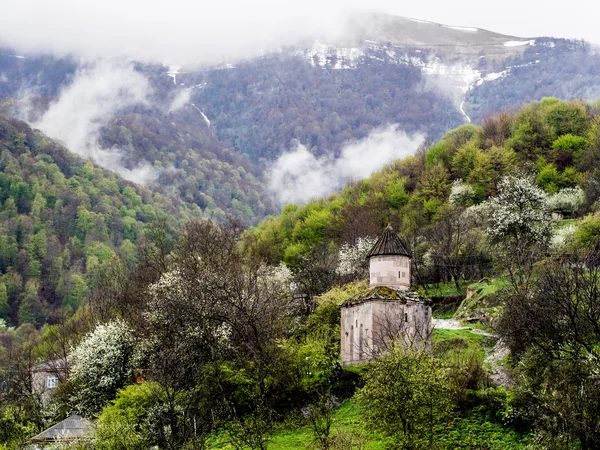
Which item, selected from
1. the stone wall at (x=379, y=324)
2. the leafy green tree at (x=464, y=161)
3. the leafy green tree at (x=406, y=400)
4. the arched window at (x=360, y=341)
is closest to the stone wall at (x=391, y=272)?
the stone wall at (x=379, y=324)

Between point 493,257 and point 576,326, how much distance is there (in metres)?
35.7

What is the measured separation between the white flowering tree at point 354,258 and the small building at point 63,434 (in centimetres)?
3130

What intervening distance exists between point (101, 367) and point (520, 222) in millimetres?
35870

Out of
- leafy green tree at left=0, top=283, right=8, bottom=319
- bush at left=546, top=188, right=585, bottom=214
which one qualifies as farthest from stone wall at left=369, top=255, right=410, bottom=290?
leafy green tree at left=0, top=283, right=8, bottom=319

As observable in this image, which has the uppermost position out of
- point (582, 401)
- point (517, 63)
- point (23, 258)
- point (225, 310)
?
point (517, 63)

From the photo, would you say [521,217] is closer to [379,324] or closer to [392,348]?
[379,324]

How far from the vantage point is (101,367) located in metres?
51.5

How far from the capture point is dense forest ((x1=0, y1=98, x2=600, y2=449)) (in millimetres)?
30078

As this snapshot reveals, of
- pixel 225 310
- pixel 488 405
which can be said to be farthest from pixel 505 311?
pixel 225 310

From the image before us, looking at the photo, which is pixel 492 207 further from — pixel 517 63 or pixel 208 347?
pixel 517 63

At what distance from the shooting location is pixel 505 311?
38938 mm

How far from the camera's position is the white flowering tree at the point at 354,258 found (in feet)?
227

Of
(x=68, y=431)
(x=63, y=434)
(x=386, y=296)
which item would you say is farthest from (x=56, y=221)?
(x=386, y=296)

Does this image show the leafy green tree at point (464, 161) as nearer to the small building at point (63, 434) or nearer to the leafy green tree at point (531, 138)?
the leafy green tree at point (531, 138)
